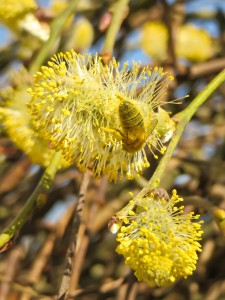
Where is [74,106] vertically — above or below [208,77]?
above

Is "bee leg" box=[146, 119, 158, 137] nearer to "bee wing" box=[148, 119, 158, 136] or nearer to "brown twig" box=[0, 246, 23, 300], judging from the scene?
"bee wing" box=[148, 119, 158, 136]

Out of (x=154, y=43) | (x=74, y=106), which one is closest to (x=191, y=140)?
(x=154, y=43)

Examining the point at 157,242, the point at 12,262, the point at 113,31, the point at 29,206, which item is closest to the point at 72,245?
the point at 29,206

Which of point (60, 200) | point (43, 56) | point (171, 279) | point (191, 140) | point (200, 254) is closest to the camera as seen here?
point (171, 279)

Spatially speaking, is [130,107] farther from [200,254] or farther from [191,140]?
[191,140]

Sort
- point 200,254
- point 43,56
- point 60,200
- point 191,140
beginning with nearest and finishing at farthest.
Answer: point 43,56
point 200,254
point 60,200
point 191,140

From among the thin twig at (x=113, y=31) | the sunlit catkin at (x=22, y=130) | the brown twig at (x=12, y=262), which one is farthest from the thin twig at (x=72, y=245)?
the brown twig at (x=12, y=262)
